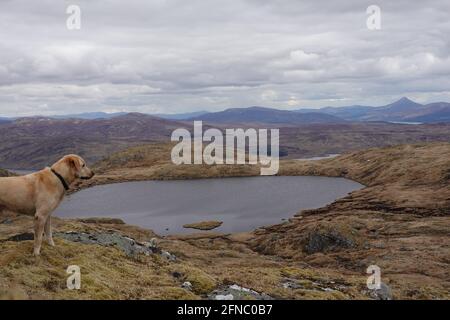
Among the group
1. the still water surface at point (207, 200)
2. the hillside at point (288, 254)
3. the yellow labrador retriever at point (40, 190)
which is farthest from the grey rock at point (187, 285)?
the still water surface at point (207, 200)

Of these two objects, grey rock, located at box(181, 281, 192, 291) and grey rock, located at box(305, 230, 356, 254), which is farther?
grey rock, located at box(305, 230, 356, 254)

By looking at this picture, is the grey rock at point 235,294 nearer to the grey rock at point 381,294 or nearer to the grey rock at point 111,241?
the grey rock at point 381,294

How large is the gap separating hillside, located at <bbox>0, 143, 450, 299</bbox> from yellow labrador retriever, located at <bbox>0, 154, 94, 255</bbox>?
1.74 meters

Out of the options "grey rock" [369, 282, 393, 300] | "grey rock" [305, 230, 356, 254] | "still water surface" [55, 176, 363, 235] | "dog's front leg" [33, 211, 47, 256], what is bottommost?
"still water surface" [55, 176, 363, 235]

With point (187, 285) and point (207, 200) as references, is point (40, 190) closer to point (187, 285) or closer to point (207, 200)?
point (187, 285)

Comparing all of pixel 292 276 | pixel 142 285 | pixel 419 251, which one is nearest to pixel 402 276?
pixel 419 251

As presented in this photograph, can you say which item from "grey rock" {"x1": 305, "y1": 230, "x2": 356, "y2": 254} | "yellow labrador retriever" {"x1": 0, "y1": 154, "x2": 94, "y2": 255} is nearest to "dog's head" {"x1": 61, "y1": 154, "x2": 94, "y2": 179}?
"yellow labrador retriever" {"x1": 0, "y1": 154, "x2": 94, "y2": 255}

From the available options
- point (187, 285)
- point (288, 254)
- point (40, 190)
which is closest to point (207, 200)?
point (288, 254)

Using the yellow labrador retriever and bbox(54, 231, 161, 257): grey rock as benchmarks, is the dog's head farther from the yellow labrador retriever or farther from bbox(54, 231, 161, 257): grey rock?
bbox(54, 231, 161, 257): grey rock

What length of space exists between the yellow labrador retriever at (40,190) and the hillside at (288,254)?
5.72 feet

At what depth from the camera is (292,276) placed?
23875 mm

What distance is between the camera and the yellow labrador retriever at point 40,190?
16.4 m

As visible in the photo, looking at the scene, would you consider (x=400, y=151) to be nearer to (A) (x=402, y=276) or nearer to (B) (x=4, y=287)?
(A) (x=402, y=276)

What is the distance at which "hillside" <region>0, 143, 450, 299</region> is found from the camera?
16469 millimetres
